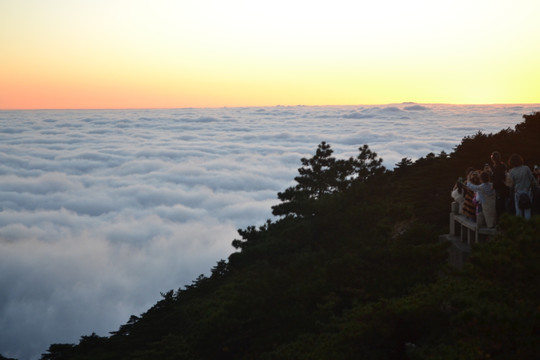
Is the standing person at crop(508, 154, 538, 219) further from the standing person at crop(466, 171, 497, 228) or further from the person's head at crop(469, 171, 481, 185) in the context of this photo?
the person's head at crop(469, 171, 481, 185)

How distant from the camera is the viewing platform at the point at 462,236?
1210 cm

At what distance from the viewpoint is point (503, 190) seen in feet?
38.2

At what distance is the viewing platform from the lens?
12102mm

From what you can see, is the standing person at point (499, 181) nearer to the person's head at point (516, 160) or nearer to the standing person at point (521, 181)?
the standing person at point (521, 181)

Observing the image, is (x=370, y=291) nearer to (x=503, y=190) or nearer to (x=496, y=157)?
(x=503, y=190)

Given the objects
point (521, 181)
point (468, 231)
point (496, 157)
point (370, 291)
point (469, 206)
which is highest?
point (496, 157)

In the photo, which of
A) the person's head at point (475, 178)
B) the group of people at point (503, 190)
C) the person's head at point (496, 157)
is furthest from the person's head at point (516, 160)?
the person's head at point (475, 178)

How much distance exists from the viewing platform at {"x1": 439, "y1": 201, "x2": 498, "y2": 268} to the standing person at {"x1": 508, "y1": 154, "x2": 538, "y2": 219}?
1.13 m

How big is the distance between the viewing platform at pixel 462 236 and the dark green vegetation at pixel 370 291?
65 cm

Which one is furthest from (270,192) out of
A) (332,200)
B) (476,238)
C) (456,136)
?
(476,238)

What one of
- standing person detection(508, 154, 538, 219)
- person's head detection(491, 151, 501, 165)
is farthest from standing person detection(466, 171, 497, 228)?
standing person detection(508, 154, 538, 219)

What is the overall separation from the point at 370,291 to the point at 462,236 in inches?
125

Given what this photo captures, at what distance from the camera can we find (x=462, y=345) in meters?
8.05

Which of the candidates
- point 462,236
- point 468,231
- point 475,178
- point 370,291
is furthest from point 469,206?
point 370,291
